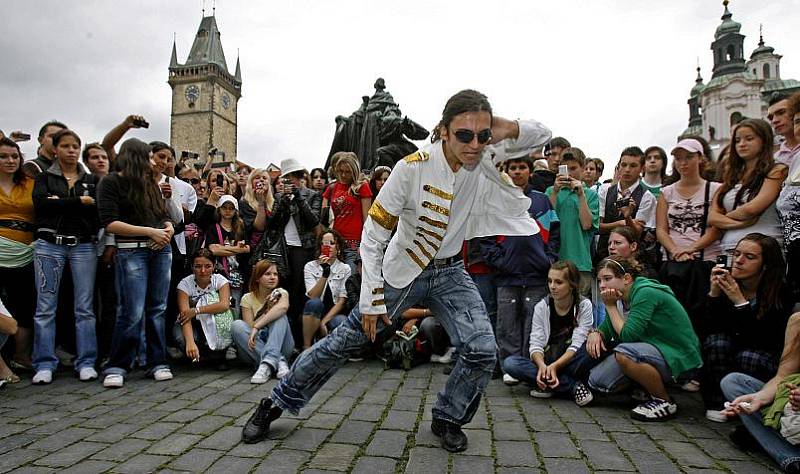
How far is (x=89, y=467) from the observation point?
286 centimetres

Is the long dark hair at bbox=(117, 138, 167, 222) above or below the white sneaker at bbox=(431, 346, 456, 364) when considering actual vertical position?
above

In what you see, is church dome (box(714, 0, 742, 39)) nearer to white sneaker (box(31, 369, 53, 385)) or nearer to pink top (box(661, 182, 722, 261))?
pink top (box(661, 182, 722, 261))

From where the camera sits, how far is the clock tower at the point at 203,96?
7475cm

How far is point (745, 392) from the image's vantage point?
3482 mm

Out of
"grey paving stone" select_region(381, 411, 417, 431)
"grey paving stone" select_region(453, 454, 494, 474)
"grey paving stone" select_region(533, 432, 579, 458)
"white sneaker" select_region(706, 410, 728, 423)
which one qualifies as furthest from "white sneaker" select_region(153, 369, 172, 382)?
"white sneaker" select_region(706, 410, 728, 423)

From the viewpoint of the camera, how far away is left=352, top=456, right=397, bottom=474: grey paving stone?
9.16ft

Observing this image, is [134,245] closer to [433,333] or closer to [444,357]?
[433,333]

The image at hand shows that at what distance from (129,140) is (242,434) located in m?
3.28

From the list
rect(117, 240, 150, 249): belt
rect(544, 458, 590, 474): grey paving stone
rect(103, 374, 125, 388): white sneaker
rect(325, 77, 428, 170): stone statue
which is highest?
rect(325, 77, 428, 170): stone statue

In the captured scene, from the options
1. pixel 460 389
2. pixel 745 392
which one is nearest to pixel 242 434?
pixel 460 389

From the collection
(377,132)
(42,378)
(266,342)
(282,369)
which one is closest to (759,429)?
(282,369)

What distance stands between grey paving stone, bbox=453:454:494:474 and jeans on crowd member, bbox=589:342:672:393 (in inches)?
66.3

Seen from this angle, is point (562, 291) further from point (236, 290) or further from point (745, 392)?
point (236, 290)

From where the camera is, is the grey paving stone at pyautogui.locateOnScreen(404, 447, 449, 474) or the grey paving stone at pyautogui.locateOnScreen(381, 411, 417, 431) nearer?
the grey paving stone at pyautogui.locateOnScreen(404, 447, 449, 474)
